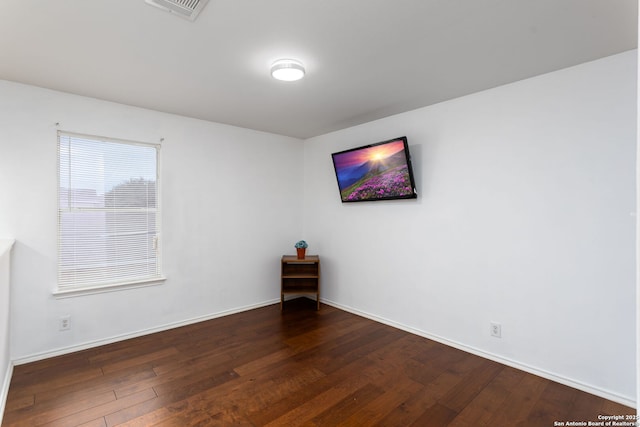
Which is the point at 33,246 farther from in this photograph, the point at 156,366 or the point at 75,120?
the point at 156,366

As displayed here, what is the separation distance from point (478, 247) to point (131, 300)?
11.6ft

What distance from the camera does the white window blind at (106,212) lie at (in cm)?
296

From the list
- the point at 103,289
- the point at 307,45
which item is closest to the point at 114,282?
the point at 103,289

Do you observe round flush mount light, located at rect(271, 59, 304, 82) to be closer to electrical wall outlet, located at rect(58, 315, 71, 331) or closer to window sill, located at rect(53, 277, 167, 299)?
window sill, located at rect(53, 277, 167, 299)

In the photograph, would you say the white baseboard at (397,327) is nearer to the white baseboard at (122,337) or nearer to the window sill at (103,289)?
the white baseboard at (122,337)

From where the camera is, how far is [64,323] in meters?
2.90

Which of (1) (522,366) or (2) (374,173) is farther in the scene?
(2) (374,173)

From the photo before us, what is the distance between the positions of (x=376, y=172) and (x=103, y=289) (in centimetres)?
311

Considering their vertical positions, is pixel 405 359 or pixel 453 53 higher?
pixel 453 53

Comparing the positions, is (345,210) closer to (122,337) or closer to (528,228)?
(528,228)

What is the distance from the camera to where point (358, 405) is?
2154mm

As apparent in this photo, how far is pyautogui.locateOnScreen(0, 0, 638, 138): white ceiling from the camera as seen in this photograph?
1.73 meters

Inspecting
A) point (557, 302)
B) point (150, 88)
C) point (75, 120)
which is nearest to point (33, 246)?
point (75, 120)

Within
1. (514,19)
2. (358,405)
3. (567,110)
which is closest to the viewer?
(514,19)
